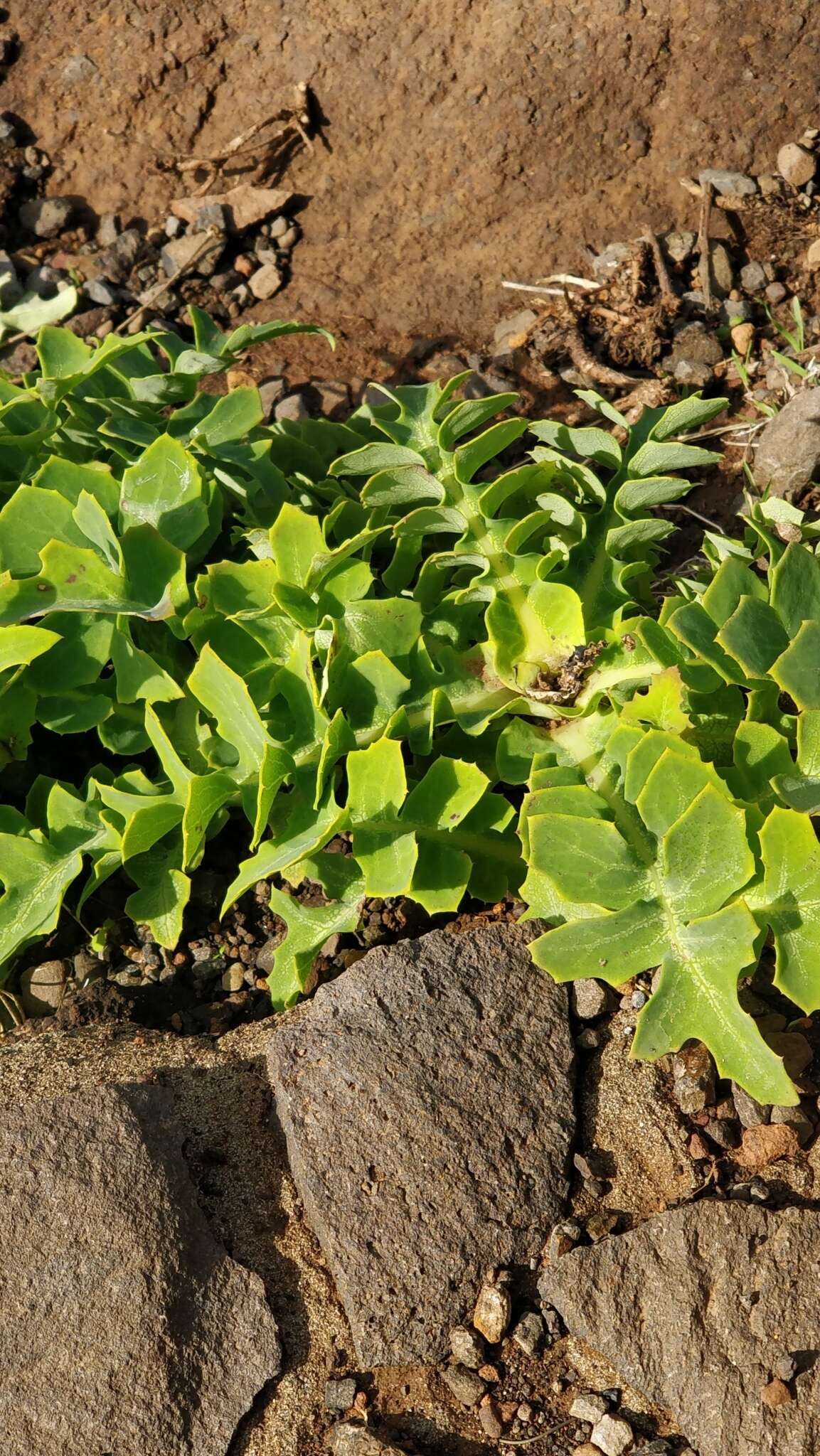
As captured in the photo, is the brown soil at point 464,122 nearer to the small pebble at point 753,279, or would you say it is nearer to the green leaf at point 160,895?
the small pebble at point 753,279

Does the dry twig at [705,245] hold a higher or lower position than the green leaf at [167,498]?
lower

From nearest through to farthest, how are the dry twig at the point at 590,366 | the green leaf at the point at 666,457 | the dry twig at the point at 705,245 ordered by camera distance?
the green leaf at the point at 666,457 → the dry twig at the point at 590,366 → the dry twig at the point at 705,245

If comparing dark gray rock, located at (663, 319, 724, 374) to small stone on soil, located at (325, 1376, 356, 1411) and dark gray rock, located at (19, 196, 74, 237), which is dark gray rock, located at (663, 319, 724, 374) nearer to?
dark gray rock, located at (19, 196, 74, 237)

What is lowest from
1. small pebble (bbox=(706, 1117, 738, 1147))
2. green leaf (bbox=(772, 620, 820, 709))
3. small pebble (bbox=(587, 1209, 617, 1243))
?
small pebble (bbox=(706, 1117, 738, 1147))

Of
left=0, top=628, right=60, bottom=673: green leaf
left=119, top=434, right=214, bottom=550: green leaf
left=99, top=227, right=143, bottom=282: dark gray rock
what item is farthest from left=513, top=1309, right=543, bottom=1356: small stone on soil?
left=99, top=227, right=143, bottom=282: dark gray rock

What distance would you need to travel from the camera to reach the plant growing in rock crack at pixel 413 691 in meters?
Answer: 1.94

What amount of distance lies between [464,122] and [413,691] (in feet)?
6.88

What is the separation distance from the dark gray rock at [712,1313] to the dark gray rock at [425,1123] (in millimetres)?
139

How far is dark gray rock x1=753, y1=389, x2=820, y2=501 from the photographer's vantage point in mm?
2961

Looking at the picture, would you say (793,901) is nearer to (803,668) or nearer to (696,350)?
(803,668)

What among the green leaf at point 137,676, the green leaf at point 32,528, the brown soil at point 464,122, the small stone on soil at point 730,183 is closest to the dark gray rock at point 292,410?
the brown soil at point 464,122

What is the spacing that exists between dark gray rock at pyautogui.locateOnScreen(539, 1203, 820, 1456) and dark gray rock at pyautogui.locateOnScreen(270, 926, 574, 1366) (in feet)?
0.45

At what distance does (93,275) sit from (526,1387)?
3.17 meters

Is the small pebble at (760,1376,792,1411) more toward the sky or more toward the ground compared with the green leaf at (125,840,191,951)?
more toward the ground
